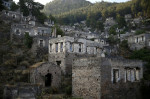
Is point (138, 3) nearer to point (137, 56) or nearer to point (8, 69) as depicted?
point (137, 56)

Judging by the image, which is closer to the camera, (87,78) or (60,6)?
(87,78)

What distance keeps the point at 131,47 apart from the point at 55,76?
94.6ft

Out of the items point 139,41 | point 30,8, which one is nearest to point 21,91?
point 139,41

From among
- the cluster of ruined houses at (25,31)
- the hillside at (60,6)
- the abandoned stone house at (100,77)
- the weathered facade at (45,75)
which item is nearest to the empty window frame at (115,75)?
the abandoned stone house at (100,77)

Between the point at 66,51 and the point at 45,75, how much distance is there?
227 inches

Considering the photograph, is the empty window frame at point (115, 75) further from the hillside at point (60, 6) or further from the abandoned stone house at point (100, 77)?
the hillside at point (60, 6)

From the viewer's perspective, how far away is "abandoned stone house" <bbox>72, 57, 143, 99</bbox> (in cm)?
1756

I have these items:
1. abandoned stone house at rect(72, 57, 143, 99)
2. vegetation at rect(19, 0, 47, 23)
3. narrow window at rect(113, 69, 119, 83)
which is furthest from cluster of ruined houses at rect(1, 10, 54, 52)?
narrow window at rect(113, 69, 119, 83)

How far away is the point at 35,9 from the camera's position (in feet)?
207

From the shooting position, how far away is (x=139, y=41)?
151 feet

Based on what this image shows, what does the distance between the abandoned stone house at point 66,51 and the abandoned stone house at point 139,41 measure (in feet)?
62.0

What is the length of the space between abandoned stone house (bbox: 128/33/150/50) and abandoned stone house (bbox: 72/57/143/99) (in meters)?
24.9

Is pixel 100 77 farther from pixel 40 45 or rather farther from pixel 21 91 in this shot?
pixel 40 45

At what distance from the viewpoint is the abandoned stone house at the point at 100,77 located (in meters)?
17.6
